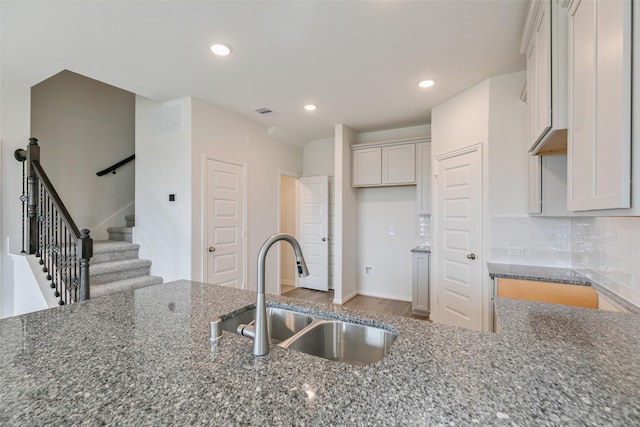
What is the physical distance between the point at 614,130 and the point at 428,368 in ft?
3.07

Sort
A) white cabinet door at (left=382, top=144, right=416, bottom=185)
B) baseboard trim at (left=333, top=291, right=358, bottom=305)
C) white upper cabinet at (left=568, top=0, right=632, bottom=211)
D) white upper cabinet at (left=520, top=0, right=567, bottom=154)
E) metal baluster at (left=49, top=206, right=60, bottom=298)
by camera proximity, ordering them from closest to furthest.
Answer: white upper cabinet at (left=568, top=0, right=632, bottom=211)
white upper cabinet at (left=520, top=0, right=567, bottom=154)
metal baluster at (left=49, top=206, right=60, bottom=298)
white cabinet door at (left=382, top=144, right=416, bottom=185)
baseboard trim at (left=333, top=291, right=358, bottom=305)

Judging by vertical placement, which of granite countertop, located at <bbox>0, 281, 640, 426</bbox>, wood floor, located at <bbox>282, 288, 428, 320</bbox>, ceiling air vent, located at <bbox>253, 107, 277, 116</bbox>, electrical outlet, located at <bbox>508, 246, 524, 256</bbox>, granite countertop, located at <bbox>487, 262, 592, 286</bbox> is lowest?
wood floor, located at <bbox>282, 288, 428, 320</bbox>

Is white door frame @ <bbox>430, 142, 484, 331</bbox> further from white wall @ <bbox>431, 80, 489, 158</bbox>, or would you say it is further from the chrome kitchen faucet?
the chrome kitchen faucet

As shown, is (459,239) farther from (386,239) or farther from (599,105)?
(599,105)

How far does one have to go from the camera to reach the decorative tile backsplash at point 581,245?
1551 mm

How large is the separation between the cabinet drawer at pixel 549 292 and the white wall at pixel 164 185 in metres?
3.17

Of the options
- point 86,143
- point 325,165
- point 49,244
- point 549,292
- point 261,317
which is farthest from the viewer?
point 325,165

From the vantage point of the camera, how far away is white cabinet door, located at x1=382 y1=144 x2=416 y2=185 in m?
4.18

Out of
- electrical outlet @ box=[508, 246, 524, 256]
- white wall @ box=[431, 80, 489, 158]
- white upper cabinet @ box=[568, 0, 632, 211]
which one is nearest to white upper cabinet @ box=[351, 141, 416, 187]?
white wall @ box=[431, 80, 489, 158]

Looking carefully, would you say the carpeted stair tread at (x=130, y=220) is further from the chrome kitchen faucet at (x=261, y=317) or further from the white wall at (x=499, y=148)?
the white wall at (x=499, y=148)

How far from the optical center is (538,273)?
2.32 meters

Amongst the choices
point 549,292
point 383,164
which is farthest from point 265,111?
point 549,292

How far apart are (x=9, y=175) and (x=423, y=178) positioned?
186 inches

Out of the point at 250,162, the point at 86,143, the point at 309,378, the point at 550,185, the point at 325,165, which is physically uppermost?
the point at 86,143
